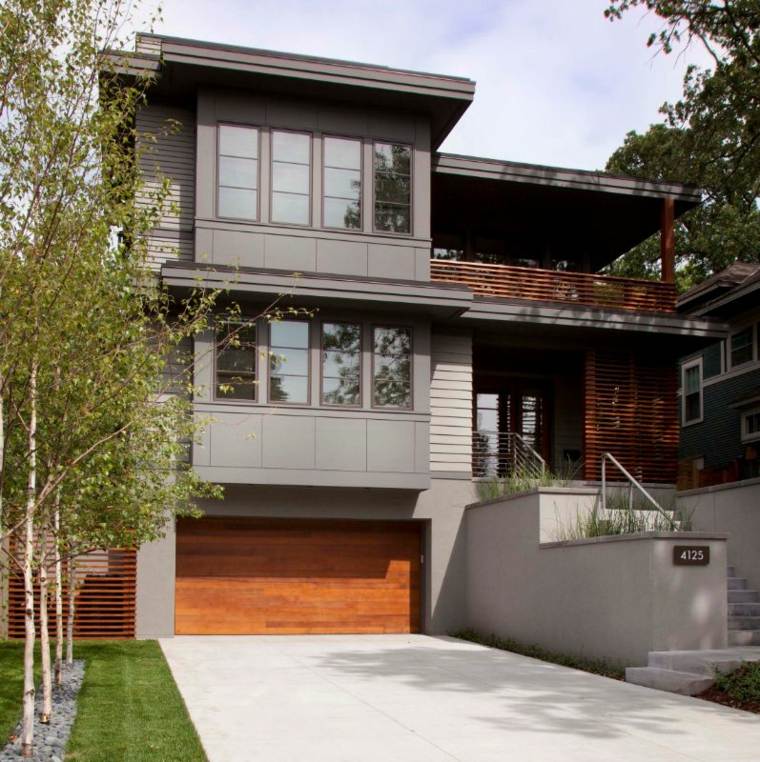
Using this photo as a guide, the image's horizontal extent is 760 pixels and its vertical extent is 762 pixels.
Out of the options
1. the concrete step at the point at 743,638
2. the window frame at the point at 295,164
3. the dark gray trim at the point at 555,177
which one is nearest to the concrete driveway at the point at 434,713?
the concrete step at the point at 743,638

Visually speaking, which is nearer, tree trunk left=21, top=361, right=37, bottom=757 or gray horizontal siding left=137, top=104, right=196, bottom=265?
tree trunk left=21, top=361, right=37, bottom=757

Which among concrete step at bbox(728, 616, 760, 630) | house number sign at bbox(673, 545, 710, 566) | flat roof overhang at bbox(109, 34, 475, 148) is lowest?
concrete step at bbox(728, 616, 760, 630)

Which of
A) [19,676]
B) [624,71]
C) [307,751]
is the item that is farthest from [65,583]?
[624,71]

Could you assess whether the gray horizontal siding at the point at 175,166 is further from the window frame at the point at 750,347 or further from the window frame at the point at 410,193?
the window frame at the point at 750,347

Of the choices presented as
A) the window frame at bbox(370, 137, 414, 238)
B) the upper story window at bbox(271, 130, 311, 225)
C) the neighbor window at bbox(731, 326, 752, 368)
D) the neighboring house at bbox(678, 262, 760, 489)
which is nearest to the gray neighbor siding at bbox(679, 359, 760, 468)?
the neighboring house at bbox(678, 262, 760, 489)

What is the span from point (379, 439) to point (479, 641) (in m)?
3.64

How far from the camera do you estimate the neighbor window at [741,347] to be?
83.8ft

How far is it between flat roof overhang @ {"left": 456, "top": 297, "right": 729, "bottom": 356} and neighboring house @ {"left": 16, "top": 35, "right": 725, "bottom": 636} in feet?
0.15

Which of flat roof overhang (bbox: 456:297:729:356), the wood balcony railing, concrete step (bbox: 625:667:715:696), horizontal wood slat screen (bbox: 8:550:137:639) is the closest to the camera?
concrete step (bbox: 625:667:715:696)

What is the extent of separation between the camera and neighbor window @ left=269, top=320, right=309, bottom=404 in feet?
57.6

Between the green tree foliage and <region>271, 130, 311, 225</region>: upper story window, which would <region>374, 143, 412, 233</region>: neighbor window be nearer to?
<region>271, 130, 311, 225</region>: upper story window

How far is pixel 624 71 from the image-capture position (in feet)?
90.6

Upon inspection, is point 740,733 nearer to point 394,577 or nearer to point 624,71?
point 394,577

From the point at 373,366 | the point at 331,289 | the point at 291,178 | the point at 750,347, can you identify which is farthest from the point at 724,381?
the point at 291,178
